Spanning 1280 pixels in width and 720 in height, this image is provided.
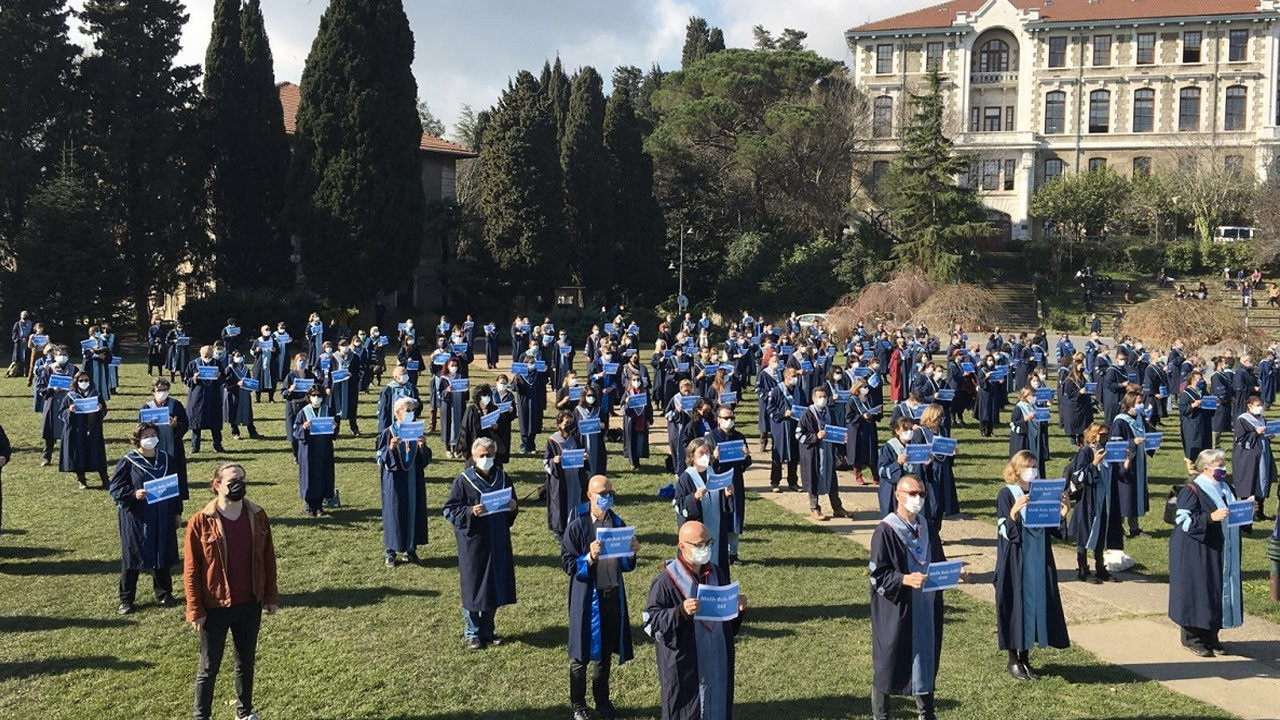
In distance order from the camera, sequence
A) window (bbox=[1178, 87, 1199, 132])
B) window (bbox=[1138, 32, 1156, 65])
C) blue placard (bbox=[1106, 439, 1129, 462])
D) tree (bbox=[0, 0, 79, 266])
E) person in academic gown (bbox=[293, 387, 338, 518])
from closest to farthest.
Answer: blue placard (bbox=[1106, 439, 1129, 462]) → person in academic gown (bbox=[293, 387, 338, 518]) → tree (bbox=[0, 0, 79, 266]) → window (bbox=[1178, 87, 1199, 132]) → window (bbox=[1138, 32, 1156, 65])

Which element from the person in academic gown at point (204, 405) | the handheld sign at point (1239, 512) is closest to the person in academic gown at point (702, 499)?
the handheld sign at point (1239, 512)

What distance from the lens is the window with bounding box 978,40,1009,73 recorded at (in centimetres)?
6738

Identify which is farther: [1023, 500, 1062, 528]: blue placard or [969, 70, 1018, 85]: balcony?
[969, 70, 1018, 85]: balcony

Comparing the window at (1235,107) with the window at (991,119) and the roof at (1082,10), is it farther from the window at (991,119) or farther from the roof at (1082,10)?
the window at (991,119)

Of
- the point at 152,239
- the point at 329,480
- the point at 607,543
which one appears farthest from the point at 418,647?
the point at 152,239

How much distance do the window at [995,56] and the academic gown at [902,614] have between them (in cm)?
6674

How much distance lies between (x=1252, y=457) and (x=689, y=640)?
11.1 meters

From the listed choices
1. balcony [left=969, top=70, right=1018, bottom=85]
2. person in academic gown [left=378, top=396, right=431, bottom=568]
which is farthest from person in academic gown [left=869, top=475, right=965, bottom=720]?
balcony [left=969, top=70, right=1018, bottom=85]

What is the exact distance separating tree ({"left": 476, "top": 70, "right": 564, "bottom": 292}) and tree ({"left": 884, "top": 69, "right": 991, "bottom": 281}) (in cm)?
1792

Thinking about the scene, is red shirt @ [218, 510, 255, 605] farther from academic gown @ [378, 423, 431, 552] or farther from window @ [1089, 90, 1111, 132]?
window @ [1089, 90, 1111, 132]

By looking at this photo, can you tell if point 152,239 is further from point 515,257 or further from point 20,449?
point 20,449

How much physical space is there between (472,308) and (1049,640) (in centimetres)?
3565

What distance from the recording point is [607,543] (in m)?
7.14

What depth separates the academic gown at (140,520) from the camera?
9242 millimetres
